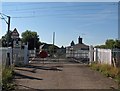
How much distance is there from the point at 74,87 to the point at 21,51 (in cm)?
1889

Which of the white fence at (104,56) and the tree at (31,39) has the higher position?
the tree at (31,39)

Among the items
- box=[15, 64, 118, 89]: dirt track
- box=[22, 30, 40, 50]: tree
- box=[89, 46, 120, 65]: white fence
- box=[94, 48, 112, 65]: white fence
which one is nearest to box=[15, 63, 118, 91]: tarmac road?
box=[15, 64, 118, 89]: dirt track

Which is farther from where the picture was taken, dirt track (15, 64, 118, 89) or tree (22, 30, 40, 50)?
tree (22, 30, 40, 50)

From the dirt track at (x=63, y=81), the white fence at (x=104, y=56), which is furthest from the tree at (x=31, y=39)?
the dirt track at (x=63, y=81)

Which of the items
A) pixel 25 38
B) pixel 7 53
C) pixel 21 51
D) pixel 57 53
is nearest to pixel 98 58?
pixel 21 51

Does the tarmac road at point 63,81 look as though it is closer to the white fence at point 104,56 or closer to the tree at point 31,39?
the white fence at point 104,56

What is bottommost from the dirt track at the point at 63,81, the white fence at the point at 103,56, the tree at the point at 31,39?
the dirt track at the point at 63,81

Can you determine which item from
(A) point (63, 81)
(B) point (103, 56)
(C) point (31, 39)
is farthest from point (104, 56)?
(C) point (31, 39)

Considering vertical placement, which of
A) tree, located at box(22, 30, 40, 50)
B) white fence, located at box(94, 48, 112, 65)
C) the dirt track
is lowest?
the dirt track

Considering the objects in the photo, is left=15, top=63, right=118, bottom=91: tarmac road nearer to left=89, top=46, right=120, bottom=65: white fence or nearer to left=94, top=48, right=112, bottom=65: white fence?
left=89, top=46, right=120, bottom=65: white fence

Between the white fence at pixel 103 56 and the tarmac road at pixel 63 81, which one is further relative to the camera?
the white fence at pixel 103 56

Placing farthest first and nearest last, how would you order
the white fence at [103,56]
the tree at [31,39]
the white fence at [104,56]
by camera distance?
1. the tree at [31,39]
2. the white fence at [103,56]
3. the white fence at [104,56]

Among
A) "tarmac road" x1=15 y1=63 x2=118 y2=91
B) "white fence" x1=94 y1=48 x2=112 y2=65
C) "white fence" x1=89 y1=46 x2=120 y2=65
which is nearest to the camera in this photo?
"tarmac road" x1=15 y1=63 x2=118 y2=91

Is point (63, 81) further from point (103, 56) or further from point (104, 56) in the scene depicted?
point (103, 56)
